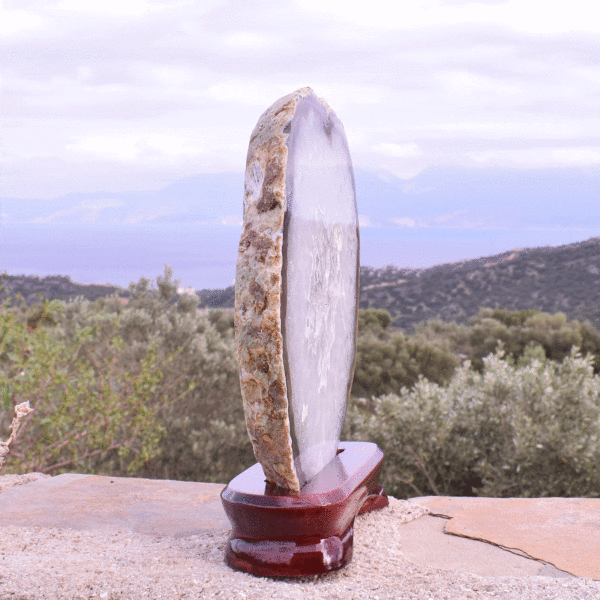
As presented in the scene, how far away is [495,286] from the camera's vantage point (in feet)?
65.5

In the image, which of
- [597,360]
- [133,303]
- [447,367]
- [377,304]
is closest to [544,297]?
[377,304]

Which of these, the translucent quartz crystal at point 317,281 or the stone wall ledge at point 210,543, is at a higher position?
the translucent quartz crystal at point 317,281

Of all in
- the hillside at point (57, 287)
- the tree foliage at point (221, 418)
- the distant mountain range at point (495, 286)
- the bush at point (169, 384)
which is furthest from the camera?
the distant mountain range at point (495, 286)

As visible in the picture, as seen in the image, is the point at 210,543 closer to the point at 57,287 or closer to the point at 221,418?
the point at 221,418

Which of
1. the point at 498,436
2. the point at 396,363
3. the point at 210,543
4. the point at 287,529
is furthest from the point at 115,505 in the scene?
the point at 396,363

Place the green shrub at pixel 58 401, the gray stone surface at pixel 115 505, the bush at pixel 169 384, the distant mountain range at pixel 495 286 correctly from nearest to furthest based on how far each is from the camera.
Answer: the gray stone surface at pixel 115 505 → the green shrub at pixel 58 401 → the bush at pixel 169 384 → the distant mountain range at pixel 495 286

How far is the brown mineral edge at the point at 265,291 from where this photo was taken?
209cm

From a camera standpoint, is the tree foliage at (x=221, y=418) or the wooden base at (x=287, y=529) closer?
the wooden base at (x=287, y=529)

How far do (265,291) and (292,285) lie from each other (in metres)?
0.15

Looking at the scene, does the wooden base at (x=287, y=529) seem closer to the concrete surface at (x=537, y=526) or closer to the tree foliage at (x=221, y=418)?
the concrete surface at (x=537, y=526)

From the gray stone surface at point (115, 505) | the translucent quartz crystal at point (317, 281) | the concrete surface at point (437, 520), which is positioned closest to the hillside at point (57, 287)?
the gray stone surface at point (115, 505)

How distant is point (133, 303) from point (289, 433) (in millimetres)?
5735

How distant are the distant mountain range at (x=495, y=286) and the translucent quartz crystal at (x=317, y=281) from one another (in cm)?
1260

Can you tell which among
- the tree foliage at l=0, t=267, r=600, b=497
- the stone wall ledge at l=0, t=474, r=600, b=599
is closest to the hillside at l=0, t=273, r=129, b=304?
the tree foliage at l=0, t=267, r=600, b=497
